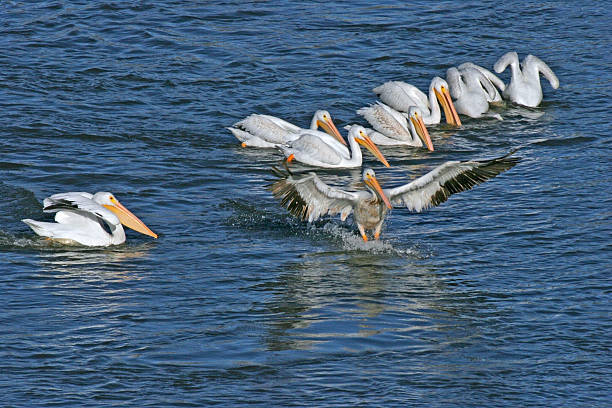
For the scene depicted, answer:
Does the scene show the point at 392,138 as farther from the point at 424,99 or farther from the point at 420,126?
the point at 424,99

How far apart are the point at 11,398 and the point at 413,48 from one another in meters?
9.49

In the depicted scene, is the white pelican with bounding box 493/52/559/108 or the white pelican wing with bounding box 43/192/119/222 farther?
the white pelican with bounding box 493/52/559/108

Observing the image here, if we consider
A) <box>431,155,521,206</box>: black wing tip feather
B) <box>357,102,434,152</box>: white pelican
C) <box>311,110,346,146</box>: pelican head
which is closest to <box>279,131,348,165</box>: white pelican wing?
<box>311,110,346,146</box>: pelican head

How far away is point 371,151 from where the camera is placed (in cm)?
1038

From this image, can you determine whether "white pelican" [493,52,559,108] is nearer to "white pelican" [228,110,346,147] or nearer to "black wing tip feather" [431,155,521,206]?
"white pelican" [228,110,346,147]

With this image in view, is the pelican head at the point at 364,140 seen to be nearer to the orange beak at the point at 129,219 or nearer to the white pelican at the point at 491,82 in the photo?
the white pelican at the point at 491,82

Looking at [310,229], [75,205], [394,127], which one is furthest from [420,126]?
[75,205]

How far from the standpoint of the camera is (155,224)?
337 inches

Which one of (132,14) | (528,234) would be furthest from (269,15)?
(528,234)

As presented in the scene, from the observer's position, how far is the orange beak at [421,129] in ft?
36.1

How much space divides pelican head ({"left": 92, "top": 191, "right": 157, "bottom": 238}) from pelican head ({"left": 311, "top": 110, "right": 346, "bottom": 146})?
3.14 meters

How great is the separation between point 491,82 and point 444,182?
4.94 meters

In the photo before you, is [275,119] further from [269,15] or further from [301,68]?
[269,15]

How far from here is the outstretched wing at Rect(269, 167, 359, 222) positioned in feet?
26.0
